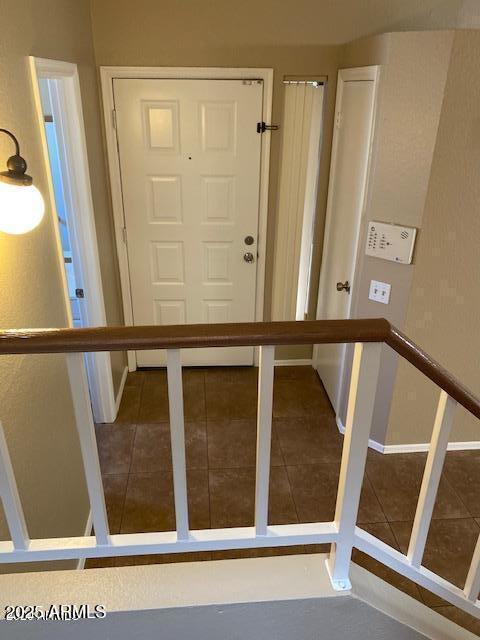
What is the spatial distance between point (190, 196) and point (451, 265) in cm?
168

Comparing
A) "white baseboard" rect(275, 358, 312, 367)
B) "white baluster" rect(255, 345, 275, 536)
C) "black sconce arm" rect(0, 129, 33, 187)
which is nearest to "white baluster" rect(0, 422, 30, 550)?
"white baluster" rect(255, 345, 275, 536)

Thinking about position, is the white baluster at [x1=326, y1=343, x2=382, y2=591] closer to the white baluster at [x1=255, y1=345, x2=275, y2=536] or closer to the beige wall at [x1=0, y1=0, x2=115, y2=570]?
the white baluster at [x1=255, y1=345, x2=275, y2=536]

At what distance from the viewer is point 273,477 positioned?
2.70 meters

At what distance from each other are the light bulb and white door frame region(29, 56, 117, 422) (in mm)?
638

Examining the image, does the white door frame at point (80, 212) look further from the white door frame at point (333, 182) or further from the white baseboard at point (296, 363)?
the white door frame at point (333, 182)

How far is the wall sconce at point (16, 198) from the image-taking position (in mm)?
1282

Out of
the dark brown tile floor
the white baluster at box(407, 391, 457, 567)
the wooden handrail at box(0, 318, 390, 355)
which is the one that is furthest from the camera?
the dark brown tile floor

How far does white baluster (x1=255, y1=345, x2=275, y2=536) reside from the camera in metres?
1.03

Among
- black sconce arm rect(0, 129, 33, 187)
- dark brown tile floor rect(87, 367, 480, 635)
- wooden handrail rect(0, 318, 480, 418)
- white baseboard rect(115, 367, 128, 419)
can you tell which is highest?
black sconce arm rect(0, 129, 33, 187)

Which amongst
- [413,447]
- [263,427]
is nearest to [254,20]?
[263,427]

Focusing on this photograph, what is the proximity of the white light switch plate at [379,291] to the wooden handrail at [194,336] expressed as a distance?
63.7 inches

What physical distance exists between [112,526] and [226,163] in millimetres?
2229

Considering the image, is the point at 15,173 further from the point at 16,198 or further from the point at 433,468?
the point at 433,468

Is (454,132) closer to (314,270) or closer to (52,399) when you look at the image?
(314,270)
